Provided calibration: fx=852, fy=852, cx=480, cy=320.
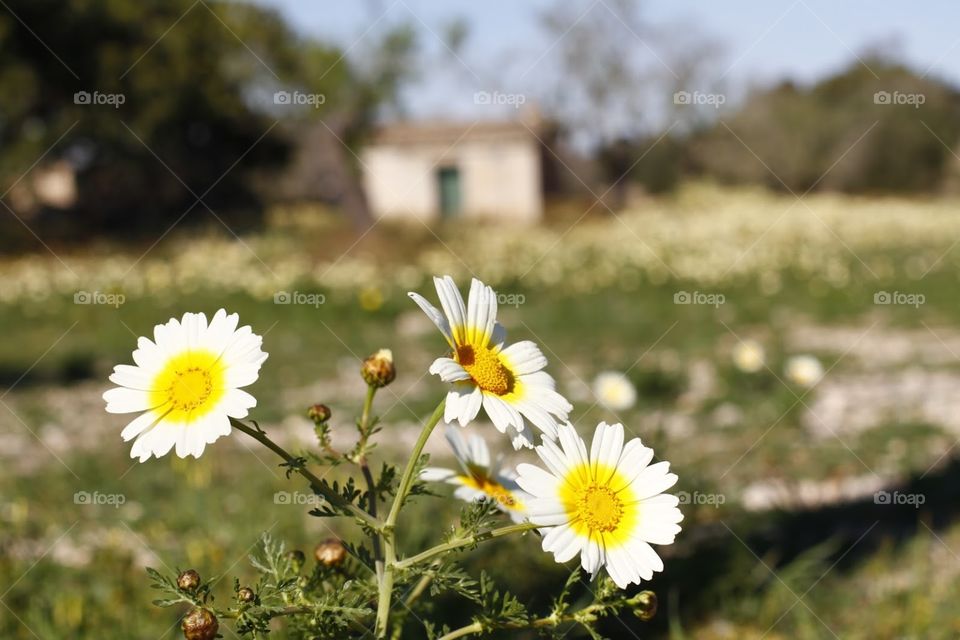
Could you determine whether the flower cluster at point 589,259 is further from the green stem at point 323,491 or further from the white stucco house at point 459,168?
the green stem at point 323,491

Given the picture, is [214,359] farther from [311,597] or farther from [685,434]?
[685,434]

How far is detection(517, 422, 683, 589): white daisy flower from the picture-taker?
90cm

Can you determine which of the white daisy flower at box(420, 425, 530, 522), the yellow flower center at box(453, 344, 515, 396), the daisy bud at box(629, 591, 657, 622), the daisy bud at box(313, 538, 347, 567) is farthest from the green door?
the daisy bud at box(629, 591, 657, 622)

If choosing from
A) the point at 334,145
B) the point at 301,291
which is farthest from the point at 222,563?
the point at 334,145

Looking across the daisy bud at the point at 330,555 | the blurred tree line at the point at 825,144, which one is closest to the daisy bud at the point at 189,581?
the daisy bud at the point at 330,555

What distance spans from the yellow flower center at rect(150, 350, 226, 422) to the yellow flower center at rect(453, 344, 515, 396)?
0.27 m

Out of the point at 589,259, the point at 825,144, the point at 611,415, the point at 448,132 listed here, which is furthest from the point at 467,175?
the point at 611,415

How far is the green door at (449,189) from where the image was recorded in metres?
20.8

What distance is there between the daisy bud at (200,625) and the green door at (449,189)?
1996 cm

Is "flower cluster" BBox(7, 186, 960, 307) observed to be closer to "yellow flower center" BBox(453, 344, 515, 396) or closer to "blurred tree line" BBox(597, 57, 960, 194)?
"yellow flower center" BBox(453, 344, 515, 396)

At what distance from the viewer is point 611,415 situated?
361 centimetres

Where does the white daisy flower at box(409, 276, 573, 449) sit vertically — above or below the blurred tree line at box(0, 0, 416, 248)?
below

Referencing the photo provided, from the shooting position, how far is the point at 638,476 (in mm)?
982

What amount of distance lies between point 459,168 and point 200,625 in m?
20.0
